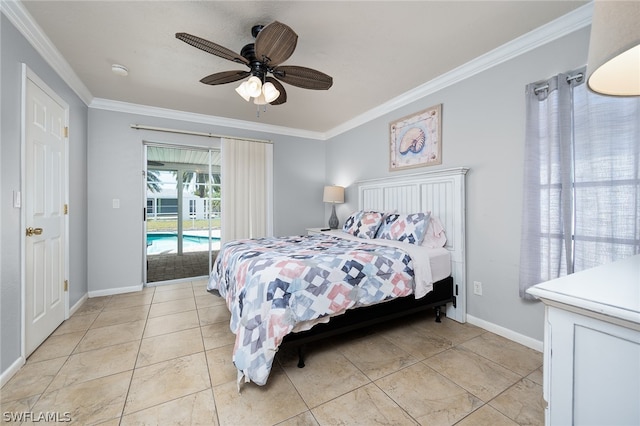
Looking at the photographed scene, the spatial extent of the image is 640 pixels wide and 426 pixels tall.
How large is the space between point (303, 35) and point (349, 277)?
6.39 feet

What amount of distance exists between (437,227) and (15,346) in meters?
3.51

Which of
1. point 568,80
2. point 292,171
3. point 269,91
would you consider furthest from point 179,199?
point 568,80

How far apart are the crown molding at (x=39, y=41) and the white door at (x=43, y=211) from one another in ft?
0.89

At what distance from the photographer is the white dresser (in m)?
0.59

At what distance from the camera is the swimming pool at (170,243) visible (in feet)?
20.3

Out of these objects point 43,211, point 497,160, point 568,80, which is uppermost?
point 568,80

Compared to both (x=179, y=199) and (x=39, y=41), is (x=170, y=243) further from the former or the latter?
(x=39, y=41)

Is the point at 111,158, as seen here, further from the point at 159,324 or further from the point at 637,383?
the point at 637,383

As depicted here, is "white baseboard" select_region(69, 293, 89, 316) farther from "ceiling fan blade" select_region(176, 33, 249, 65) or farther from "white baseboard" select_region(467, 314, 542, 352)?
"white baseboard" select_region(467, 314, 542, 352)

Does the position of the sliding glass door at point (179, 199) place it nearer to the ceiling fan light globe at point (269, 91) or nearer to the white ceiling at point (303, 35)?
the white ceiling at point (303, 35)

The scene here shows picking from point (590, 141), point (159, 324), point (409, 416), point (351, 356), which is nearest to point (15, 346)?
point (159, 324)

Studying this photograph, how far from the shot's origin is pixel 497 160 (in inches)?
92.6

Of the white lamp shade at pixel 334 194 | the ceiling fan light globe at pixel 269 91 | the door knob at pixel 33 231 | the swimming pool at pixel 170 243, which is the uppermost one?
the ceiling fan light globe at pixel 269 91

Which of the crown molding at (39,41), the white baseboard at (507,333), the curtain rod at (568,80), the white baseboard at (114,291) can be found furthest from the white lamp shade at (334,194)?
the crown molding at (39,41)
